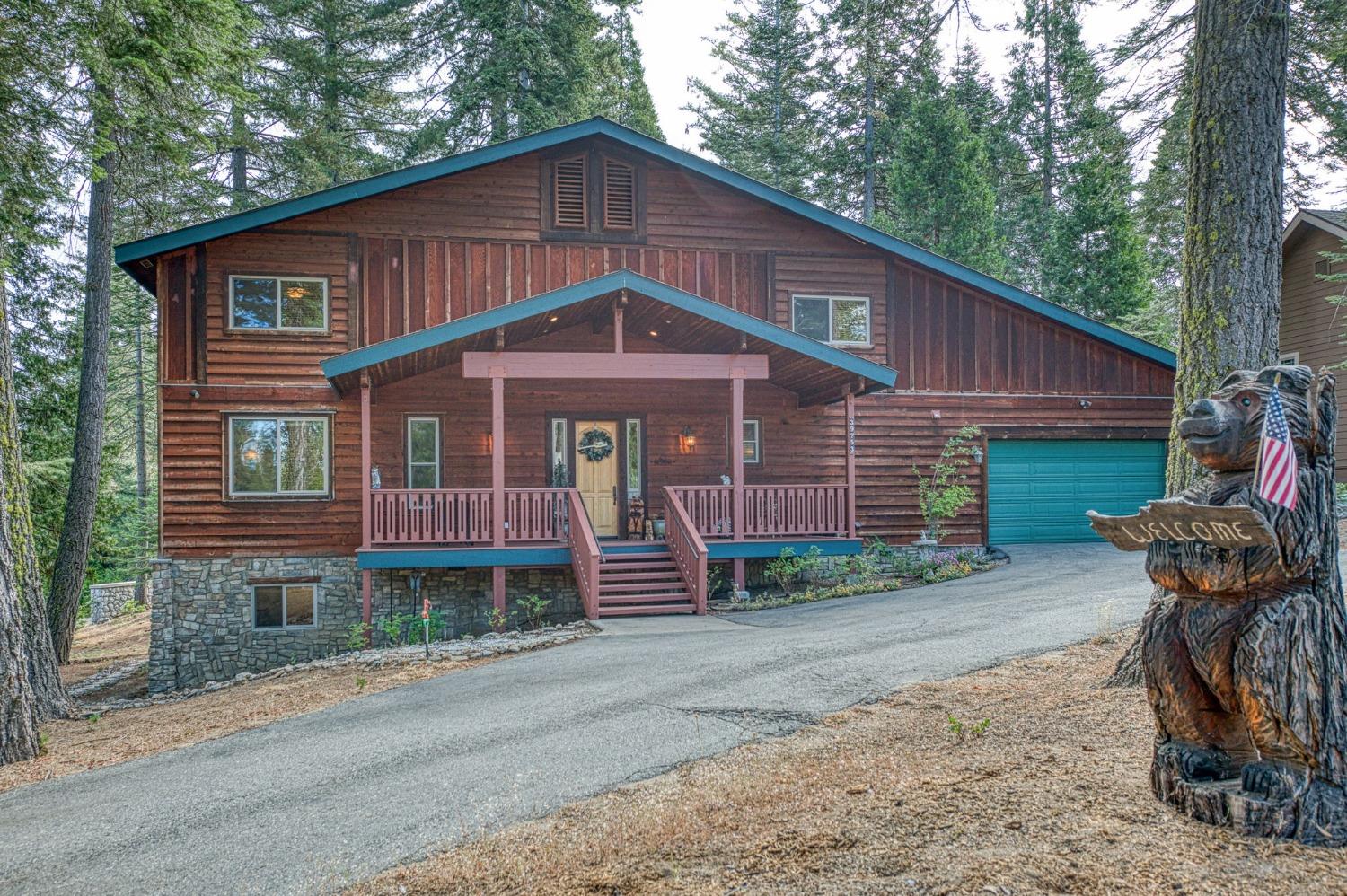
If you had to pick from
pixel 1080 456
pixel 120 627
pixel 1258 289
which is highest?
pixel 1258 289

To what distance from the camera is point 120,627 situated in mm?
21312

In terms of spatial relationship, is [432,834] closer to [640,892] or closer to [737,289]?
[640,892]

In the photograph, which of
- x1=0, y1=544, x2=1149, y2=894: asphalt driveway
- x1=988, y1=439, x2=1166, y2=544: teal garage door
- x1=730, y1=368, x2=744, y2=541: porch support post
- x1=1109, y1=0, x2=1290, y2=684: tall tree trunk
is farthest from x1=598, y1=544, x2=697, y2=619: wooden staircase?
x1=988, y1=439, x2=1166, y2=544: teal garage door

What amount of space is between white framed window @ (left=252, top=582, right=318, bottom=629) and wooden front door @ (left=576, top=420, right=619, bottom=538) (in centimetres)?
451

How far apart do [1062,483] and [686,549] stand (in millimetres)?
8233

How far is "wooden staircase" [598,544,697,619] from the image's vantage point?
37.1ft

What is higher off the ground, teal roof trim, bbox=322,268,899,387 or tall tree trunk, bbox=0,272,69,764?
teal roof trim, bbox=322,268,899,387

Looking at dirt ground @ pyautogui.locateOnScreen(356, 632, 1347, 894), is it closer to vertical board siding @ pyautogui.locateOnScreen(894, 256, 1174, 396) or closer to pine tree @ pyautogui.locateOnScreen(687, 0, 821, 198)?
vertical board siding @ pyautogui.locateOnScreen(894, 256, 1174, 396)

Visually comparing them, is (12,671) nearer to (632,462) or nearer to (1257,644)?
(1257,644)

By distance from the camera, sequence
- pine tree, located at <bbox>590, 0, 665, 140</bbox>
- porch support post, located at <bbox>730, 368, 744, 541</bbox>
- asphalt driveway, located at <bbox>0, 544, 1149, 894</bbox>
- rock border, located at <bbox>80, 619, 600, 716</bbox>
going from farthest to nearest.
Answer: pine tree, located at <bbox>590, 0, 665, 140</bbox> → porch support post, located at <bbox>730, 368, 744, 541</bbox> → rock border, located at <bbox>80, 619, 600, 716</bbox> → asphalt driveway, located at <bbox>0, 544, 1149, 894</bbox>

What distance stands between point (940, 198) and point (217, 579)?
20.4 meters

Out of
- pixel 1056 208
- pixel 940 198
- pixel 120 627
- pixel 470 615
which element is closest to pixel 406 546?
pixel 470 615

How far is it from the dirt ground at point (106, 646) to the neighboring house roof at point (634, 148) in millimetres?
6992

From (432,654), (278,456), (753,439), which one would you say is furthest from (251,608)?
(753,439)
